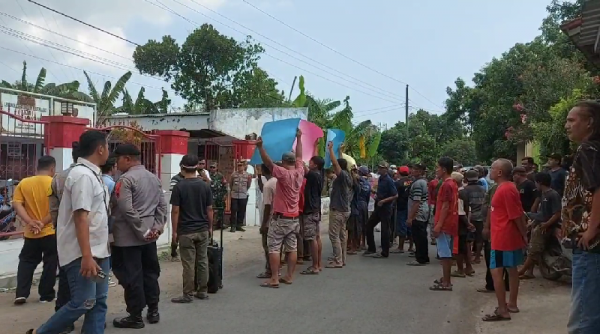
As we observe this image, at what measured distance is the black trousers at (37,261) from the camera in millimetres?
6918

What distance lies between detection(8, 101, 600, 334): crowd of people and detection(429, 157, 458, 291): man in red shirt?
2 cm

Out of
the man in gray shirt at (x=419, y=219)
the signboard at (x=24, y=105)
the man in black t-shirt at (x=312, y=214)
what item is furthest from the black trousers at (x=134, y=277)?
the signboard at (x=24, y=105)

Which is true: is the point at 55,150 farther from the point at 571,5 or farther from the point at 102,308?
the point at 571,5

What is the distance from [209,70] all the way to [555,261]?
84.9 ft

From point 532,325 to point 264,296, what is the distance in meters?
3.32

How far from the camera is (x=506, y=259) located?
6.20m

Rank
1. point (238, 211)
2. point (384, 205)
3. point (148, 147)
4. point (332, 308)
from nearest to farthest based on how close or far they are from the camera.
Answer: point (332, 308), point (384, 205), point (148, 147), point (238, 211)

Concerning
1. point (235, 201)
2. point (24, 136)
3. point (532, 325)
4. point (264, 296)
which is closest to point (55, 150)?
point (24, 136)

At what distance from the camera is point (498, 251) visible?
6223 mm

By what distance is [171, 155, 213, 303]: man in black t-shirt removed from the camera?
6918mm

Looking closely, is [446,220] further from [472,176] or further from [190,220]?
[190,220]

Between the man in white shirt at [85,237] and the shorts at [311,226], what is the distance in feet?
15.7

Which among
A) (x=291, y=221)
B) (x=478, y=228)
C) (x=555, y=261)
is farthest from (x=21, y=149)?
(x=555, y=261)

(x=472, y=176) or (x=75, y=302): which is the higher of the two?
(x=472, y=176)
